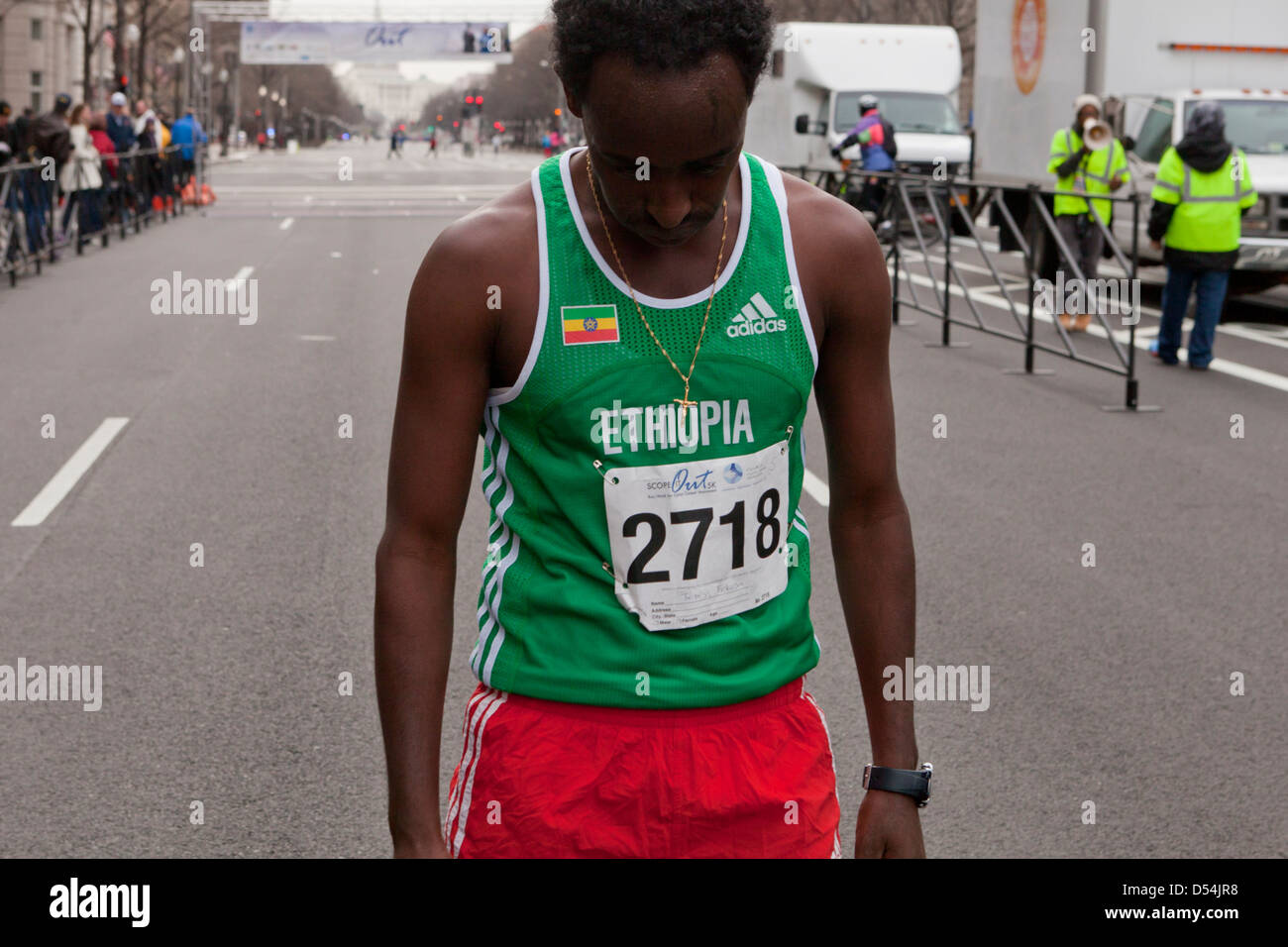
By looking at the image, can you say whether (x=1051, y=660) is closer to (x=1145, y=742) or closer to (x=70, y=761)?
(x=1145, y=742)

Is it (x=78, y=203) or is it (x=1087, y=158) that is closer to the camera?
(x=1087, y=158)

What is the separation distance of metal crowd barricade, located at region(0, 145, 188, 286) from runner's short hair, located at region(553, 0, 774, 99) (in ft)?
58.6

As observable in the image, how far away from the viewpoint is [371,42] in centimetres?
6894

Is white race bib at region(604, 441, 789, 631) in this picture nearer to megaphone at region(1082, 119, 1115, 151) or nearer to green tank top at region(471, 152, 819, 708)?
green tank top at region(471, 152, 819, 708)

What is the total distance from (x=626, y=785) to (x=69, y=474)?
7.58 m

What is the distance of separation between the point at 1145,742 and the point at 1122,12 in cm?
1570

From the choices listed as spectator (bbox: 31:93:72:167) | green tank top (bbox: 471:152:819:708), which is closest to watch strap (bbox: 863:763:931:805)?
green tank top (bbox: 471:152:819:708)

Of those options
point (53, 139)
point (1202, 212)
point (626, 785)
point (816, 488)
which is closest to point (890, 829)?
point (626, 785)

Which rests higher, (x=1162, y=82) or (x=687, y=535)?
(x=1162, y=82)

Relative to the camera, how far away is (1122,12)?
761 inches

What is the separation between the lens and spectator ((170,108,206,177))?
33375 mm

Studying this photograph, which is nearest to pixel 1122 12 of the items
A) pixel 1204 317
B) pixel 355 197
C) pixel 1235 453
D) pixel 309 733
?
pixel 1204 317

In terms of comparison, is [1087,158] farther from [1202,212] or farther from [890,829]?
[890,829]
